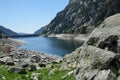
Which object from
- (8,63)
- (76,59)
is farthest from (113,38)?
(8,63)

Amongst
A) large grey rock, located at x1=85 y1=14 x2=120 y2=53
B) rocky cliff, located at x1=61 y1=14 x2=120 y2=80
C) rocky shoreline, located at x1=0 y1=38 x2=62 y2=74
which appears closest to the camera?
rocky cliff, located at x1=61 y1=14 x2=120 y2=80

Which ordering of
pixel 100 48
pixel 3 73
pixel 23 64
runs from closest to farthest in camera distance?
pixel 100 48 < pixel 3 73 < pixel 23 64

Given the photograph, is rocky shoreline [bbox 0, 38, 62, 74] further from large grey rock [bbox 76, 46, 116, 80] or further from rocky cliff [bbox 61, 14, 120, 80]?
large grey rock [bbox 76, 46, 116, 80]

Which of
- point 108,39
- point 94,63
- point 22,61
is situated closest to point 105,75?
point 94,63

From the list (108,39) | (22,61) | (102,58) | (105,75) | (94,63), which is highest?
(108,39)

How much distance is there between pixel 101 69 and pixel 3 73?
11.5 meters

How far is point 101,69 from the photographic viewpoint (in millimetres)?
21172

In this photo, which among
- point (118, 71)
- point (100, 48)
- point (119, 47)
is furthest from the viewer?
point (100, 48)

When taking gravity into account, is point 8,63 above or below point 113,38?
below

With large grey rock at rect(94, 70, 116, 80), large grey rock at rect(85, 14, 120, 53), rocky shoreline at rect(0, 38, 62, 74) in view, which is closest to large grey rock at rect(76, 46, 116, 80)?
large grey rock at rect(94, 70, 116, 80)

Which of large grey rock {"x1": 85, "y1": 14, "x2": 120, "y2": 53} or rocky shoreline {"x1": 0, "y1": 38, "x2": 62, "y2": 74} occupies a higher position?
large grey rock {"x1": 85, "y1": 14, "x2": 120, "y2": 53}

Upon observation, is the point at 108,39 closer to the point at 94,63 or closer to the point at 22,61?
the point at 94,63

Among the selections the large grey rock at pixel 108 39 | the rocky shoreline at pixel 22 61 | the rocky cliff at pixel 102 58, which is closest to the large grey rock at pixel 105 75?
the rocky cliff at pixel 102 58

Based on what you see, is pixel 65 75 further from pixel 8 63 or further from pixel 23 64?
pixel 8 63
